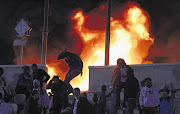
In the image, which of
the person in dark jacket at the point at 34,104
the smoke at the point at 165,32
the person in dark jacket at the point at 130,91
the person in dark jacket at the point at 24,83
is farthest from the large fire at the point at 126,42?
the person in dark jacket at the point at 130,91

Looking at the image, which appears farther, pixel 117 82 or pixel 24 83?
pixel 24 83

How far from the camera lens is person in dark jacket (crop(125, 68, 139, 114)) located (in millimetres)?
12039

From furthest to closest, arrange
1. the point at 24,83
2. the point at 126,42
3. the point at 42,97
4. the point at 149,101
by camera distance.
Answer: the point at 126,42 → the point at 24,83 → the point at 42,97 → the point at 149,101

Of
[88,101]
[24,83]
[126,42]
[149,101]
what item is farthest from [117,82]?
[126,42]

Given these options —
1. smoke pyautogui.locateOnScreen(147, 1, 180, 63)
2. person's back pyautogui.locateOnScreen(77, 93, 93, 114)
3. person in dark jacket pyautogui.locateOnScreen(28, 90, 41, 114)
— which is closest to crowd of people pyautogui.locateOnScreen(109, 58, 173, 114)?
person's back pyautogui.locateOnScreen(77, 93, 93, 114)

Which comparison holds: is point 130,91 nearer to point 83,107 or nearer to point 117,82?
point 117,82

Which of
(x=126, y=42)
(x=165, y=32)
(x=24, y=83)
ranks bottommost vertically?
(x=24, y=83)

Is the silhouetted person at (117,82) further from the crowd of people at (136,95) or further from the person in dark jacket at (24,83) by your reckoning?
the person in dark jacket at (24,83)

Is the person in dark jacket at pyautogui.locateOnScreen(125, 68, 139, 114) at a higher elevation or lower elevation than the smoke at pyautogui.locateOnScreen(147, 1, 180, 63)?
lower

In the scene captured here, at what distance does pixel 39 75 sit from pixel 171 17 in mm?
20445

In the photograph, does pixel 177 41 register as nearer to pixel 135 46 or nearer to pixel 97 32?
pixel 135 46

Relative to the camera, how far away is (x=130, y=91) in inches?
474

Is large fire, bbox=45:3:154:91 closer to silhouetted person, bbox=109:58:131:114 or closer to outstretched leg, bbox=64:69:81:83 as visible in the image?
outstretched leg, bbox=64:69:81:83

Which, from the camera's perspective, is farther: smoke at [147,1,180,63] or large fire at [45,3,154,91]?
smoke at [147,1,180,63]
